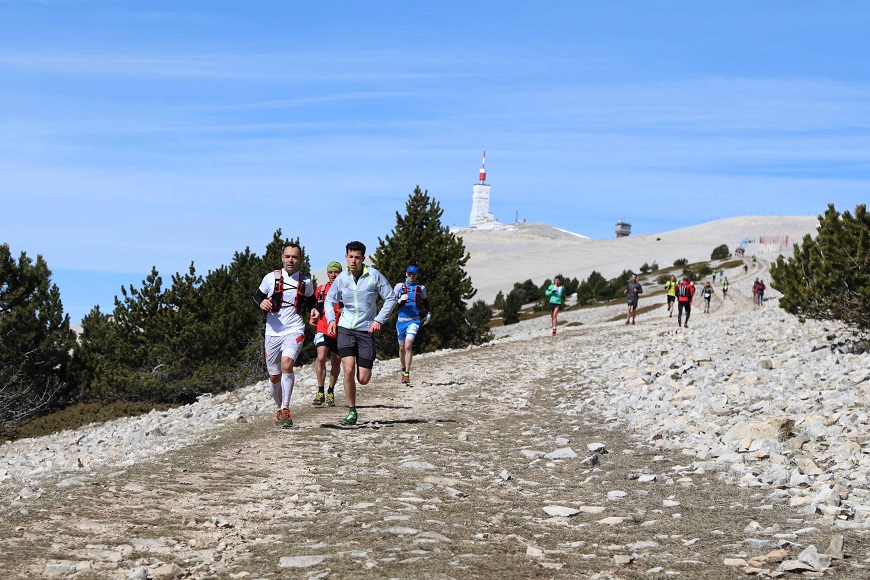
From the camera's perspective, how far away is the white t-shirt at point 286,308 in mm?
12305

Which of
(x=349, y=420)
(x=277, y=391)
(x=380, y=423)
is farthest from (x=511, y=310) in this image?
(x=277, y=391)

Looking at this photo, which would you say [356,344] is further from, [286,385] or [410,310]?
[410,310]

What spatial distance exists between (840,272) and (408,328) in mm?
9814

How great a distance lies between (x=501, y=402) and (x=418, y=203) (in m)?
24.7

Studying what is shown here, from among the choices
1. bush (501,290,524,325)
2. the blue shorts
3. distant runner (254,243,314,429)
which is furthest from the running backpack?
bush (501,290,524,325)

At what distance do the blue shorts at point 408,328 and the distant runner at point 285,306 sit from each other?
5798 mm

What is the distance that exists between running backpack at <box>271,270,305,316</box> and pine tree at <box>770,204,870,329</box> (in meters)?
13.0

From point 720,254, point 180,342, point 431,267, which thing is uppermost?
point 720,254

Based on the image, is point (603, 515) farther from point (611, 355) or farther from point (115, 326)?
point (115, 326)

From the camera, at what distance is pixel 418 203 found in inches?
1622

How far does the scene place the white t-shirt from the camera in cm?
1230

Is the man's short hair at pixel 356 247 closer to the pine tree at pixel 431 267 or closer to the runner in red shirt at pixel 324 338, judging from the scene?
the runner in red shirt at pixel 324 338

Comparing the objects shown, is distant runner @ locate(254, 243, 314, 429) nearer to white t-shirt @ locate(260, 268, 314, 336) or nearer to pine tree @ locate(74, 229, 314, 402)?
white t-shirt @ locate(260, 268, 314, 336)

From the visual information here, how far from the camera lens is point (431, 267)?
39344mm
